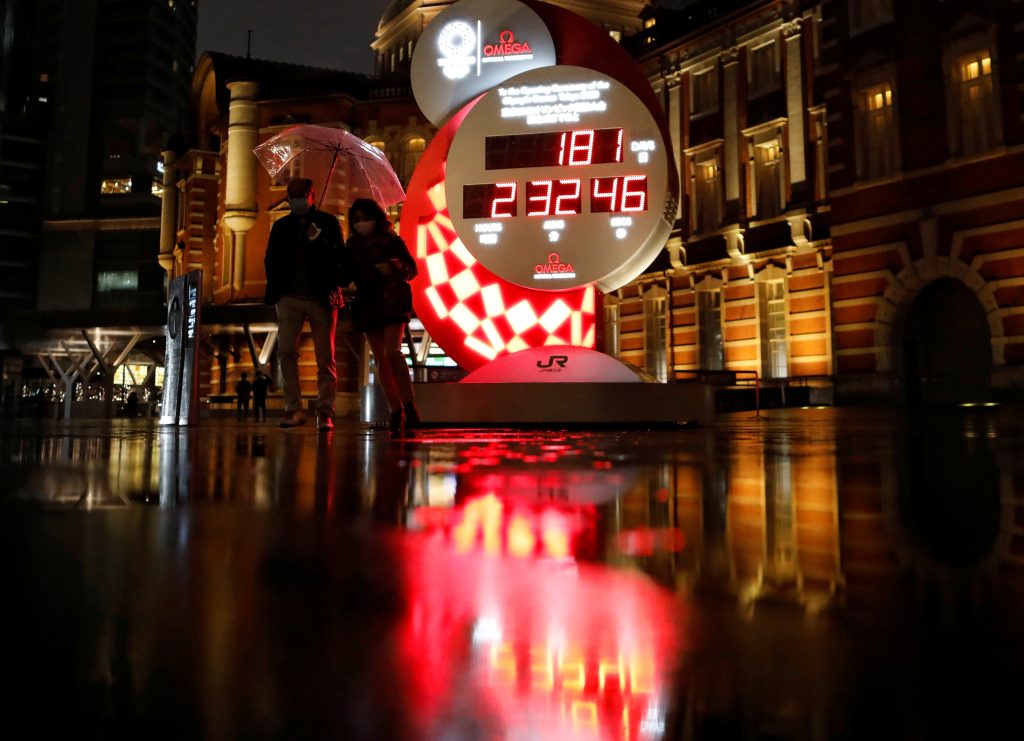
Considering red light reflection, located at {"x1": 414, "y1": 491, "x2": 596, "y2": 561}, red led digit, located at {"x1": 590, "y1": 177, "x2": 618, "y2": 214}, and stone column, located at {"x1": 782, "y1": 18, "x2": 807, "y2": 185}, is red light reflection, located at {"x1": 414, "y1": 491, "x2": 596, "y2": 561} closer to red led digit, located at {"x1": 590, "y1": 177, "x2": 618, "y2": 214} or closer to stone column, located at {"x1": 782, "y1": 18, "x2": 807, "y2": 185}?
red led digit, located at {"x1": 590, "y1": 177, "x2": 618, "y2": 214}

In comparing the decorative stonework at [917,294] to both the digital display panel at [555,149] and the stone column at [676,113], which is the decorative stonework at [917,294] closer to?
the stone column at [676,113]

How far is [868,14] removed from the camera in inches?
699

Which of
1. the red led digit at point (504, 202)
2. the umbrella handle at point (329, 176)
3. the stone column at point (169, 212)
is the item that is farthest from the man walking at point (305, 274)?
the stone column at point (169, 212)

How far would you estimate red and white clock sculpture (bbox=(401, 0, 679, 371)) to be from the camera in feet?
24.5

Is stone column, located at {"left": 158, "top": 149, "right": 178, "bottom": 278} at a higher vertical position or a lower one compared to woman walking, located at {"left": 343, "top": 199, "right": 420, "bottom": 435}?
higher

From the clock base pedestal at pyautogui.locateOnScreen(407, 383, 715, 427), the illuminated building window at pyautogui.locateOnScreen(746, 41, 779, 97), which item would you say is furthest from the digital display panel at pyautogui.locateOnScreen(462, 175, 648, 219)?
the illuminated building window at pyautogui.locateOnScreen(746, 41, 779, 97)

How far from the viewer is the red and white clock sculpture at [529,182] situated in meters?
7.48

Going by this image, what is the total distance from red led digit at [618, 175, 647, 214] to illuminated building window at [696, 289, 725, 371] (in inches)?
618

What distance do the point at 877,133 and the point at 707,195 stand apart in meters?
6.17

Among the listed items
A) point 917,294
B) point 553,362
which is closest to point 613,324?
point 917,294

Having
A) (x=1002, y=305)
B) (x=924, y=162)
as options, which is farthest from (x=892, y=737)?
(x=924, y=162)

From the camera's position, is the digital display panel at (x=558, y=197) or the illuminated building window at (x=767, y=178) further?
the illuminated building window at (x=767, y=178)

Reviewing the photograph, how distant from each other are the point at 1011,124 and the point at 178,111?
6509cm

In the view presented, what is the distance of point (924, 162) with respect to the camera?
54.2 ft
